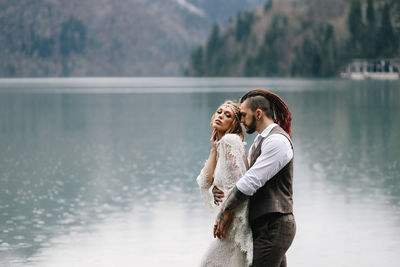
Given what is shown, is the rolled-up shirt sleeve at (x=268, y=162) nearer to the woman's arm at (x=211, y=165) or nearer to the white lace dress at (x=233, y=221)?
the white lace dress at (x=233, y=221)

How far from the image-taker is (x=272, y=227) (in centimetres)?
426

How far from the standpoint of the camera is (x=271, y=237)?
427 centimetres

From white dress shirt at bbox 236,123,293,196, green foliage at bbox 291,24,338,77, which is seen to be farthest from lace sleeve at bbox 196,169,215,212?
green foliage at bbox 291,24,338,77

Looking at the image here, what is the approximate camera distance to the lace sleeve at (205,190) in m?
4.34

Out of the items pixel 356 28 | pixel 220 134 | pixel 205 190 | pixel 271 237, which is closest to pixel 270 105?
Answer: pixel 220 134

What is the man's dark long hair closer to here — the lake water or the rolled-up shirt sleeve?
the rolled-up shirt sleeve

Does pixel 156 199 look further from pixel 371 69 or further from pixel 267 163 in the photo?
pixel 371 69

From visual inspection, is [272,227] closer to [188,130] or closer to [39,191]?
[39,191]

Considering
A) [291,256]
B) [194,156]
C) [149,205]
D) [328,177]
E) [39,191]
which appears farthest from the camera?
[194,156]

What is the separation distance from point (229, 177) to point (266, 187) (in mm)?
223

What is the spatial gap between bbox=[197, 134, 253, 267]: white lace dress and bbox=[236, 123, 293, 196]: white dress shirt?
0.11 metres

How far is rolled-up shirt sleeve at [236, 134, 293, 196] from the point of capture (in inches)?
161

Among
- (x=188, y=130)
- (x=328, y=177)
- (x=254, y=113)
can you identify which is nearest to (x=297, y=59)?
(x=188, y=130)

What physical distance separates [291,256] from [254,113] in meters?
4.20
